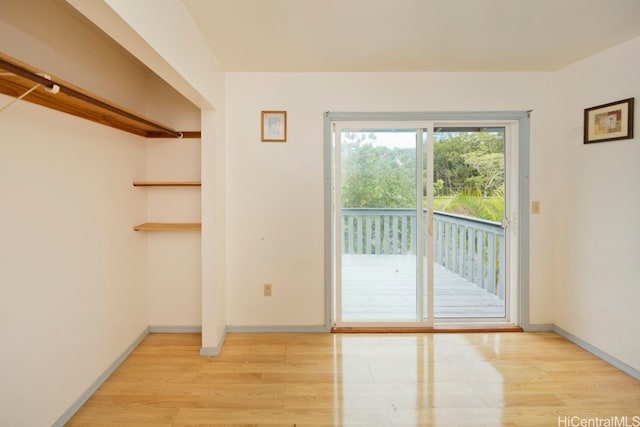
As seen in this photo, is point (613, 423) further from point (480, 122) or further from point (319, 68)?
point (319, 68)

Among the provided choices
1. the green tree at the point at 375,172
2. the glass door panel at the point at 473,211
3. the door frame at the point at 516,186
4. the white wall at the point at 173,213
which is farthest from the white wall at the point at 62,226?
the glass door panel at the point at 473,211

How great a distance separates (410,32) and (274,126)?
134cm

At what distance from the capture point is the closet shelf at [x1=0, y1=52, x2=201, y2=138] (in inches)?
46.0

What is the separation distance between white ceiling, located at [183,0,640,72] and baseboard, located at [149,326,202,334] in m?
2.42

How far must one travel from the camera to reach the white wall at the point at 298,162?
2.80 m

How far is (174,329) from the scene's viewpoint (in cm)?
286

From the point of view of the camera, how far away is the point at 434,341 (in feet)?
8.86

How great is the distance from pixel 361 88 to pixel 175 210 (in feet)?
6.76

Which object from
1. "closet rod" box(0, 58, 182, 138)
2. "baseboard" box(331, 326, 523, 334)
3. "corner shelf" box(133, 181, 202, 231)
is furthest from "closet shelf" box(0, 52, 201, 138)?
"baseboard" box(331, 326, 523, 334)

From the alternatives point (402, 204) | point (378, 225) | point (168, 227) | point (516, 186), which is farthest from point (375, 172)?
point (168, 227)

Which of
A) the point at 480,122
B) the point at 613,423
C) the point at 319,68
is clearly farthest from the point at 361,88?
the point at 613,423

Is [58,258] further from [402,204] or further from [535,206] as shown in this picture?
[535,206]

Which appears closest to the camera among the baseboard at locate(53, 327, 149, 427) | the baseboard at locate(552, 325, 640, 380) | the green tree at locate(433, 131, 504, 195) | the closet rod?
the closet rod

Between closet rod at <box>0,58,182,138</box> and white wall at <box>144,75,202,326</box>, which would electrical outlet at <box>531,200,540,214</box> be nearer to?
white wall at <box>144,75,202,326</box>
